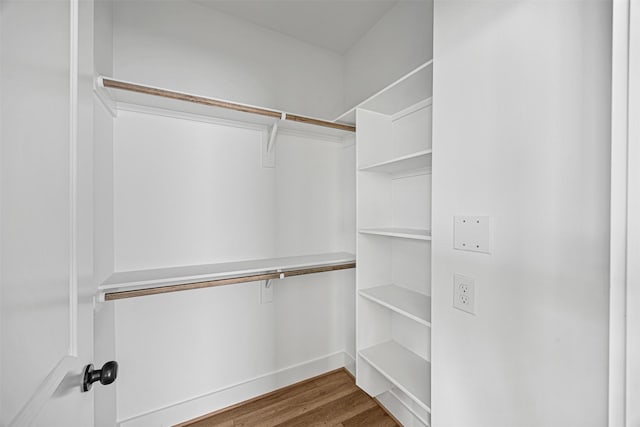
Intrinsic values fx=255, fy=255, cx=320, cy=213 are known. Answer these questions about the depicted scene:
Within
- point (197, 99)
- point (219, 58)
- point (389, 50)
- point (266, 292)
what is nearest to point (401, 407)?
point (266, 292)

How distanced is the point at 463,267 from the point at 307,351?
1.42 meters

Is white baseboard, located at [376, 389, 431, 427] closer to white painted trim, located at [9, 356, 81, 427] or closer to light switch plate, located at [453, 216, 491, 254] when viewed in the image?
light switch plate, located at [453, 216, 491, 254]

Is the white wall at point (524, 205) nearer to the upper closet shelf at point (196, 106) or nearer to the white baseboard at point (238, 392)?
the upper closet shelf at point (196, 106)

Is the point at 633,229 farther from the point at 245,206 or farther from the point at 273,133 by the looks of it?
the point at 245,206

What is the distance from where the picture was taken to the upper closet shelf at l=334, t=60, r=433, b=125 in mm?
1165

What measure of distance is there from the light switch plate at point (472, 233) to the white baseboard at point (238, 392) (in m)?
1.46

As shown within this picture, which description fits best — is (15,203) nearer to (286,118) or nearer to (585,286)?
(585,286)

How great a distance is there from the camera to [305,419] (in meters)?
1.54

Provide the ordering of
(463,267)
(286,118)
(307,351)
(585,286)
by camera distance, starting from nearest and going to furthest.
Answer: (585,286) < (463,267) < (286,118) < (307,351)

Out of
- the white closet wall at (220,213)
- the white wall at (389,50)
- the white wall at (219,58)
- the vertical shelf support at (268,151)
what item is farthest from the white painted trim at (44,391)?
the white wall at (389,50)

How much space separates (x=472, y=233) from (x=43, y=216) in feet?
3.71

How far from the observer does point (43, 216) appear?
Result: 43cm

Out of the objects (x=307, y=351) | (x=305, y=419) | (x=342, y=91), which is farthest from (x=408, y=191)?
(x=305, y=419)

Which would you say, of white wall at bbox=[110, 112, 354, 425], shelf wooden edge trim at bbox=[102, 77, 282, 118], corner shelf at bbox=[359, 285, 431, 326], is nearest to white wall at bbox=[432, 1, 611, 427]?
corner shelf at bbox=[359, 285, 431, 326]
